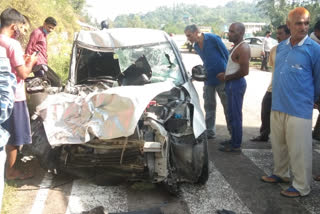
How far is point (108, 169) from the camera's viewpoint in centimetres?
368

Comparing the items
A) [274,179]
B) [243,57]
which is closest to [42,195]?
[274,179]

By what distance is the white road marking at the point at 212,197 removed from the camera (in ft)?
11.3

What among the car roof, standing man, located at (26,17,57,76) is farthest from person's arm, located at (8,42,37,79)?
standing man, located at (26,17,57,76)

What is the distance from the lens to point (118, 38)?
469cm

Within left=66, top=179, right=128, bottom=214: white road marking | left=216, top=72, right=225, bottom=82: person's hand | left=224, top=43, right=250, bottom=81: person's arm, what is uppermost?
left=224, top=43, right=250, bottom=81: person's arm

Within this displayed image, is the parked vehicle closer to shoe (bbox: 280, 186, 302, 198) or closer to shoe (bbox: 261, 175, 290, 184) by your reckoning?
shoe (bbox: 261, 175, 290, 184)

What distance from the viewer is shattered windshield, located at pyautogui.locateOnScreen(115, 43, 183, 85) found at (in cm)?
458

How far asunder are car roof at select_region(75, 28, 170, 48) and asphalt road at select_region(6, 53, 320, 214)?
6.42ft

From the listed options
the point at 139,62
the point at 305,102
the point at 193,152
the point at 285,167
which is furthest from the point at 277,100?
the point at 139,62

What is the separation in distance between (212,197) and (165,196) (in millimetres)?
544

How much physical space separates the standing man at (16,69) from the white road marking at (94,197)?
2.75ft

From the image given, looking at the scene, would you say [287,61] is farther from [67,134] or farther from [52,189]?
[52,189]

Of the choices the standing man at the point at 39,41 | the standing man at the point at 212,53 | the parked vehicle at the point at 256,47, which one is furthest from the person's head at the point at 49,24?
the parked vehicle at the point at 256,47

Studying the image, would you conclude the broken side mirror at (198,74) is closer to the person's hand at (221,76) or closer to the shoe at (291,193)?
the person's hand at (221,76)
